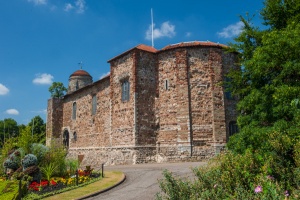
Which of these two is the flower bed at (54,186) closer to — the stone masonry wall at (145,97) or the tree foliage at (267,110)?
the tree foliage at (267,110)

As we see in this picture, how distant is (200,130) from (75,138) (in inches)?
691

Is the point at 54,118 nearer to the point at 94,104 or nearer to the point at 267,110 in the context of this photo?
the point at 94,104

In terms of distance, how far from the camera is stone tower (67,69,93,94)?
4656 centimetres

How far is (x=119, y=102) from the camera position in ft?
78.4

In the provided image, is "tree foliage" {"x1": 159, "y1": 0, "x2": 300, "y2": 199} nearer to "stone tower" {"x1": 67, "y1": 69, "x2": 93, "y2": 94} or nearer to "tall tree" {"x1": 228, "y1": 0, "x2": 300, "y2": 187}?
"tall tree" {"x1": 228, "y1": 0, "x2": 300, "y2": 187}

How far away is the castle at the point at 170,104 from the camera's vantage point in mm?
21094

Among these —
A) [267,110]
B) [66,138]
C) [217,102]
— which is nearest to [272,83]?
[267,110]

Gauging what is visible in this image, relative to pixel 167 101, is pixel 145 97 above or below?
above

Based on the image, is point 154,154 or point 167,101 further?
point 167,101

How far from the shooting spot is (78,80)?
4672 cm

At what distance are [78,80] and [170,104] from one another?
92.8 ft

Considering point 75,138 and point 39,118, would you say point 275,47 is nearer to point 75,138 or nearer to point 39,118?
point 75,138

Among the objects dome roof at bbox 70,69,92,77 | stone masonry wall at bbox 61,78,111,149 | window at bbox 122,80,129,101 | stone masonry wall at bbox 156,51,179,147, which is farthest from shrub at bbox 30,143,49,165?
dome roof at bbox 70,69,92,77

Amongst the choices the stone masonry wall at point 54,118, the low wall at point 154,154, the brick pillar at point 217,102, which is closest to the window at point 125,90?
the low wall at point 154,154
